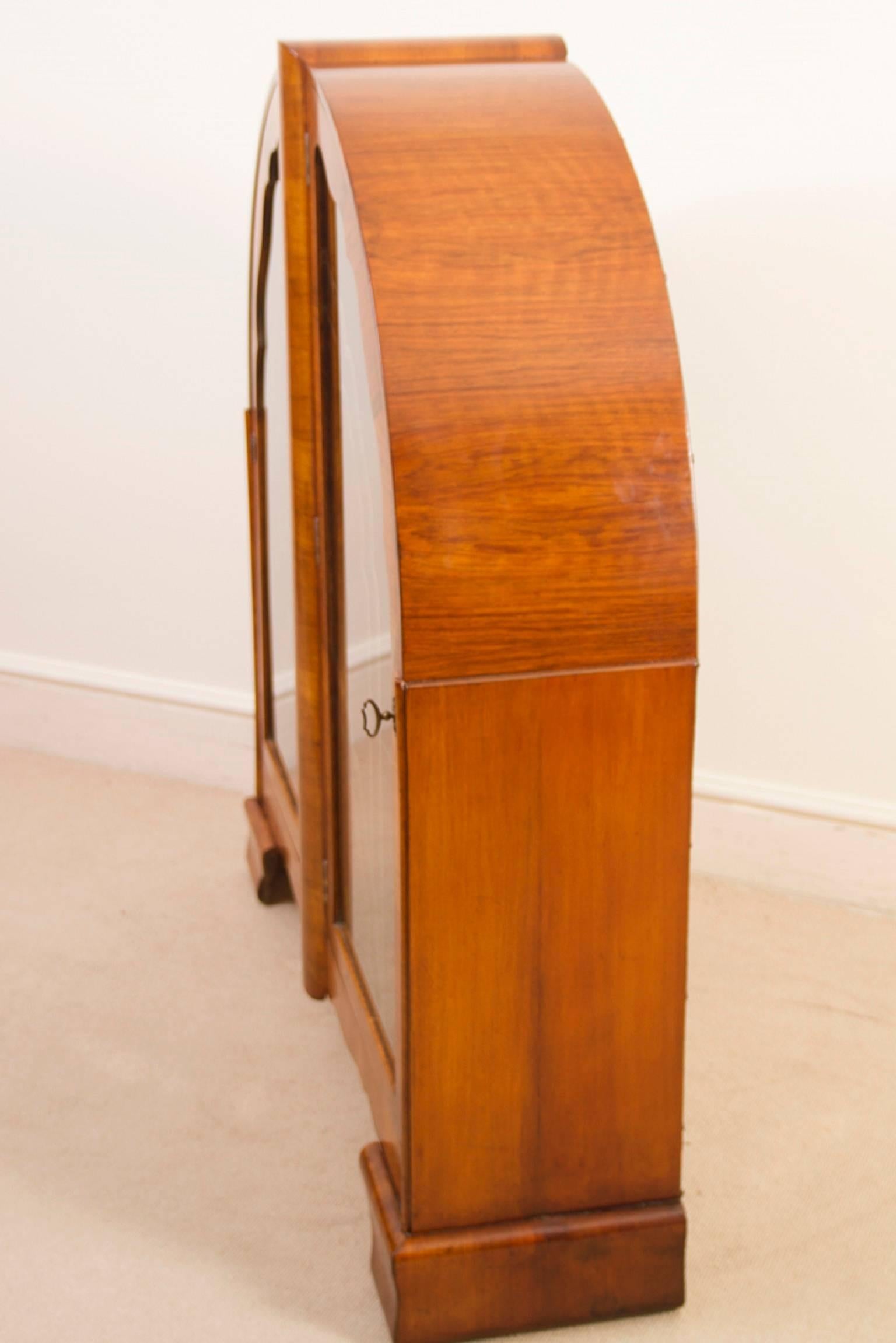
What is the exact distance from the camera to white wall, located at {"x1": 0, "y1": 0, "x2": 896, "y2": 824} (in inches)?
90.2

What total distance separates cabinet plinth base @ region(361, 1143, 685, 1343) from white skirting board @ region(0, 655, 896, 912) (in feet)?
3.56

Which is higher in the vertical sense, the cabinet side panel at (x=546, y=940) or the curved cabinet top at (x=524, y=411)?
the curved cabinet top at (x=524, y=411)

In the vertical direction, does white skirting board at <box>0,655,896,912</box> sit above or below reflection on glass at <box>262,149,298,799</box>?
below

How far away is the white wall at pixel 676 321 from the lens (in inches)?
90.2

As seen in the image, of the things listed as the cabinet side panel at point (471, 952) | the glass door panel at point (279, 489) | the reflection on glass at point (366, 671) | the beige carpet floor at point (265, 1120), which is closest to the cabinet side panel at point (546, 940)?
the cabinet side panel at point (471, 952)

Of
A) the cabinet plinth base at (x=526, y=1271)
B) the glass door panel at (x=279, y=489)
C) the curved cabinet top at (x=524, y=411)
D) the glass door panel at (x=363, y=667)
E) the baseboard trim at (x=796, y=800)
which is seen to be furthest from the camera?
the baseboard trim at (x=796, y=800)

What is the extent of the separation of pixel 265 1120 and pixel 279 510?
3.03 ft

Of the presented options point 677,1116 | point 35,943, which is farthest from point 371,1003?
point 35,943

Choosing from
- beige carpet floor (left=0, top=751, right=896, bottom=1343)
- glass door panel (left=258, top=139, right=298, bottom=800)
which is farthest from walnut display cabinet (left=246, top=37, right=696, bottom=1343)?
glass door panel (left=258, top=139, right=298, bottom=800)

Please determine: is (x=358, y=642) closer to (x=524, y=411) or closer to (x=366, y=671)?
(x=366, y=671)

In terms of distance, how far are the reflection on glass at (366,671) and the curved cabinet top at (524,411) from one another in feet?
0.53

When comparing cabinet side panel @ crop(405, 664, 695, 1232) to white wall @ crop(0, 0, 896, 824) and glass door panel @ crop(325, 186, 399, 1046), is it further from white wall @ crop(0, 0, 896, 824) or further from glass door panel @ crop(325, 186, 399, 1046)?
white wall @ crop(0, 0, 896, 824)

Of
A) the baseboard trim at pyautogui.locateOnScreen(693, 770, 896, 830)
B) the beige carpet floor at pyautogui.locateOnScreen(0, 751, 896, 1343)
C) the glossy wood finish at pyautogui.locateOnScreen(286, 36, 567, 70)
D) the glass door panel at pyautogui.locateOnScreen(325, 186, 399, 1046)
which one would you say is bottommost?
the beige carpet floor at pyautogui.locateOnScreen(0, 751, 896, 1343)

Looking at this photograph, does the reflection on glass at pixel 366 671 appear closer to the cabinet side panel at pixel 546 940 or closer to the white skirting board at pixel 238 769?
the cabinet side panel at pixel 546 940
